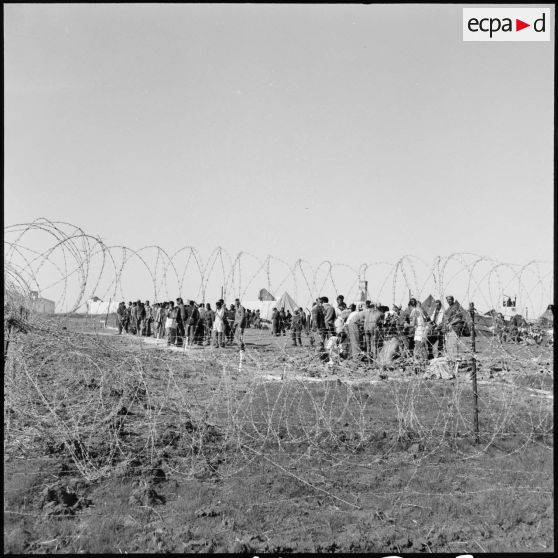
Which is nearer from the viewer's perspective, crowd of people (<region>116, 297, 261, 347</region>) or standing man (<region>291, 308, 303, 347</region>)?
standing man (<region>291, 308, 303, 347</region>)

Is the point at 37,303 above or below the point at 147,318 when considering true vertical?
above

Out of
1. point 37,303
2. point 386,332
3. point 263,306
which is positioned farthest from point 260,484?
point 263,306

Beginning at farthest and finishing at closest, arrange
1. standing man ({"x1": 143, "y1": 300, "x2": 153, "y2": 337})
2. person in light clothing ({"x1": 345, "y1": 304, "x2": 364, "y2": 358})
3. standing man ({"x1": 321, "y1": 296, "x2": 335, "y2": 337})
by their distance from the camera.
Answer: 1. standing man ({"x1": 143, "y1": 300, "x2": 153, "y2": 337})
2. standing man ({"x1": 321, "y1": 296, "x2": 335, "y2": 337})
3. person in light clothing ({"x1": 345, "y1": 304, "x2": 364, "y2": 358})

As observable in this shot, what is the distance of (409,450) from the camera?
5531mm

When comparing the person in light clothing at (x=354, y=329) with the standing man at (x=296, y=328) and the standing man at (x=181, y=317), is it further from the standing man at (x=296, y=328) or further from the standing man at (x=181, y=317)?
the standing man at (x=181, y=317)

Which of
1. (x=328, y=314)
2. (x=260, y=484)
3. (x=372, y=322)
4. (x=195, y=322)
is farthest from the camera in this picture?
(x=195, y=322)

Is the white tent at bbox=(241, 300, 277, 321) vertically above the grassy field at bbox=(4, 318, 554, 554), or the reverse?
the white tent at bbox=(241, 300, 277, 321)

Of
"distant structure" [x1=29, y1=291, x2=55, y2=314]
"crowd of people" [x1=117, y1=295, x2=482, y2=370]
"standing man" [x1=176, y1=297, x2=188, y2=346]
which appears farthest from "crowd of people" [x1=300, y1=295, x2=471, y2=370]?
"standing man" [x1=176, y1=297, x2=188, y2=346]

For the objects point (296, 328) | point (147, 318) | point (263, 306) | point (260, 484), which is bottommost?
point (260, 484)

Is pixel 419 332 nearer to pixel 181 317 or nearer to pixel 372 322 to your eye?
pixel 372 322

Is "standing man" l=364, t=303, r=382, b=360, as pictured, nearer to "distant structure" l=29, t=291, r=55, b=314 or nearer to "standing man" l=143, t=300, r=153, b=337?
"distant structure" l=29, t=291, r=55, b=314

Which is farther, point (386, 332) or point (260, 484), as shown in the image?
point (386, 332)

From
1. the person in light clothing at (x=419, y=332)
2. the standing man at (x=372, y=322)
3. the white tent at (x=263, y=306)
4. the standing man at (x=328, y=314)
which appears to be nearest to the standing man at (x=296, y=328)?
the standing man at (x=328, y=314)

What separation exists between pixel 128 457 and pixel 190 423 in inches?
47.3
